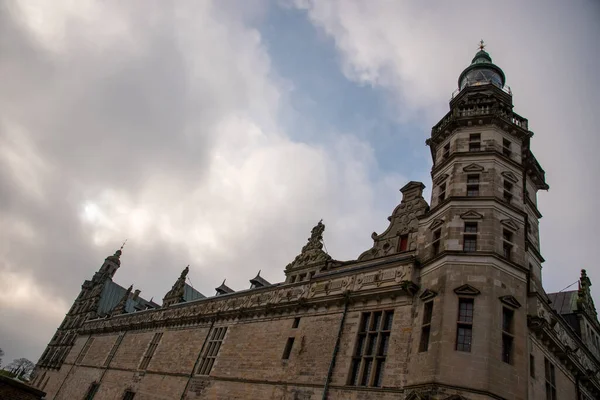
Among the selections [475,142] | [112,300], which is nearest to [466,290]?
[475,142]

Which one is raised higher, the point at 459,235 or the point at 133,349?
the point at 459,235

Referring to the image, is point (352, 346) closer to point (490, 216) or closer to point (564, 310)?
point (490, 216)

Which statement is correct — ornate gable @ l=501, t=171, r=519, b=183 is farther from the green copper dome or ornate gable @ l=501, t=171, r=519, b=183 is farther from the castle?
the green copper dome

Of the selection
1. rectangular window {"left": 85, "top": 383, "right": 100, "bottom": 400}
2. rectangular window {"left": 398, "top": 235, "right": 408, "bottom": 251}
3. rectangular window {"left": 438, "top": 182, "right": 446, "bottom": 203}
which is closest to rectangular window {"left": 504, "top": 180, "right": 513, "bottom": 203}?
rectangular window {"left": 438, "top": 182, "right": 446, "bottom": 203}

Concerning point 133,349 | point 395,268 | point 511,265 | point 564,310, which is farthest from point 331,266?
point 133,349

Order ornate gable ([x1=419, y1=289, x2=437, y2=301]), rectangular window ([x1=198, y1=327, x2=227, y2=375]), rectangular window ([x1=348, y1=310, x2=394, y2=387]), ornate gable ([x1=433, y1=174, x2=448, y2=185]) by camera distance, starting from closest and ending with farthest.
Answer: ornate gable ([x1=419, y1=289, x2=437, y2=301])
rectangular window ([x1=348, y1=310, x2=394, y2=387])
ornate gable ([x1=433, y1=174, x2=448, y2=185])
rectangular window ([x1=198, y1=327, x2=227, y2=375])

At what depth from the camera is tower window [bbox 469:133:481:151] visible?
2116 centimetres

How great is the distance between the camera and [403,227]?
22188 millimetres

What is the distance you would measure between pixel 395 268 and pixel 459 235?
351cm

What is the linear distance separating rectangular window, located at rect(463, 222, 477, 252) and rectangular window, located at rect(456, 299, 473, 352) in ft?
8.72

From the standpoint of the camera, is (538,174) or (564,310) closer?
(538,174)

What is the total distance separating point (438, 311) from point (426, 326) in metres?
0.88

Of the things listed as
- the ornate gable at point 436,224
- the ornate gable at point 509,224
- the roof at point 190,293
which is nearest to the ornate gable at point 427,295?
the ornate gable at point 436,224

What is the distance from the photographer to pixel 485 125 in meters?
21.7
